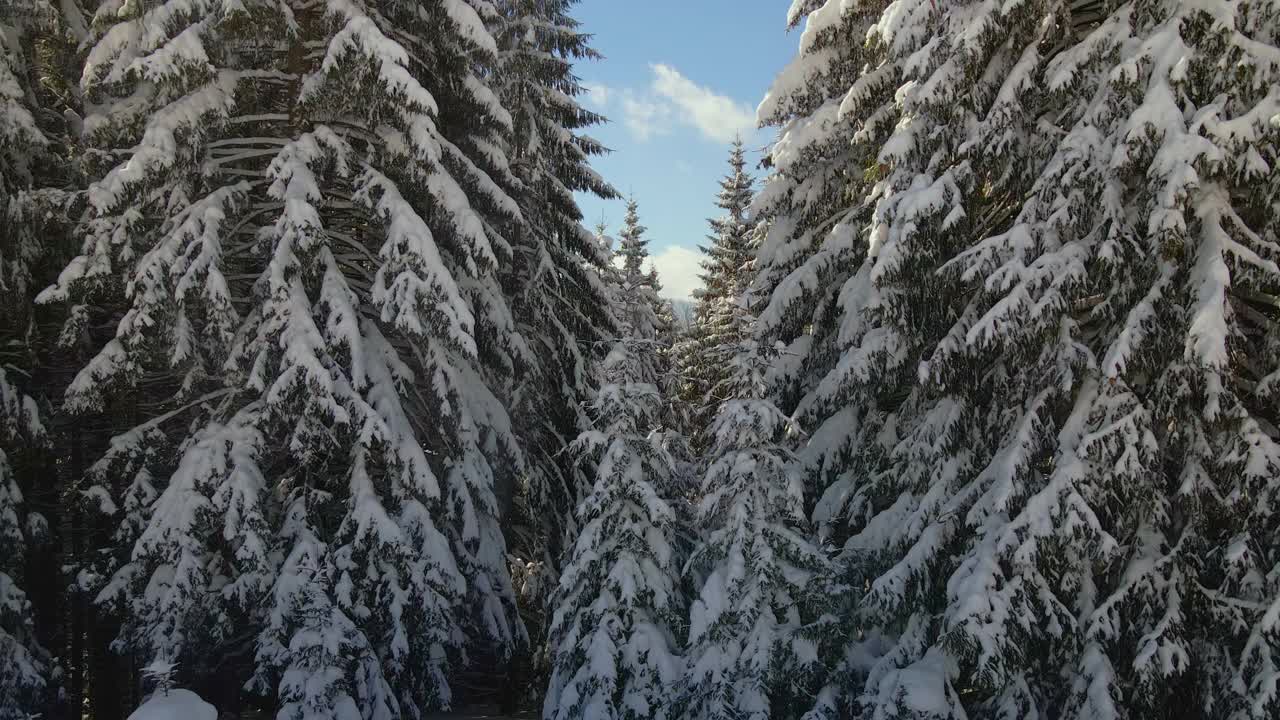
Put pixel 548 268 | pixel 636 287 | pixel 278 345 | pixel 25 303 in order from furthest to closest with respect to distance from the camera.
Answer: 1. pixel 636 287
2. pixel 548 268
3. pixel 25 303
4. pixel 278 345

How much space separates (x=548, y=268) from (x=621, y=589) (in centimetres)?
753

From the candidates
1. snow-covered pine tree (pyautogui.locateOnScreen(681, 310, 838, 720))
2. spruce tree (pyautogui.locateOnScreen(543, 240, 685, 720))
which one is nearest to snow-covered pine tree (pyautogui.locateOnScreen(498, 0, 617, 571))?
spruce tree (pyautogui.locateOnScreen(543, 240, 685, 720))

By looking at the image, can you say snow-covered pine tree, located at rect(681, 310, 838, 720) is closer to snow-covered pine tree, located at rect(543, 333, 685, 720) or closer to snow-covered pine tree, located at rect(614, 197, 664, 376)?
snow-covered pine tree, located at rect(543, 333, 685, 720)

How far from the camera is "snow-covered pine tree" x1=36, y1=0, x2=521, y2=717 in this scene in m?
9.82

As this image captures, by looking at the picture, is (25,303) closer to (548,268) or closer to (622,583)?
(548,268)

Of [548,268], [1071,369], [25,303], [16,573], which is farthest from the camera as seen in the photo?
[548,268]

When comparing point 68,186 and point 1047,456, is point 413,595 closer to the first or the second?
point 1047,456

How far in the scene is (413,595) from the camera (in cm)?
1050

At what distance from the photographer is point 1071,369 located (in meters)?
8.00

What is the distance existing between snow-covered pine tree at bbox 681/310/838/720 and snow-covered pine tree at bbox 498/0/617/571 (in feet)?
18.2

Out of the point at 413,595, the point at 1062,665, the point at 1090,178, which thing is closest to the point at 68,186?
the point at 413,595

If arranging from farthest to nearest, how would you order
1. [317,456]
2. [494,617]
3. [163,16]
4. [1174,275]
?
1. [494,617]
2. [317,456]
3. [163,16]
4. [1174,275]

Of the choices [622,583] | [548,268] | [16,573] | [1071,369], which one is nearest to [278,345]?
[16,573]

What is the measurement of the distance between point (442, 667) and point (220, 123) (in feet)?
26.2
